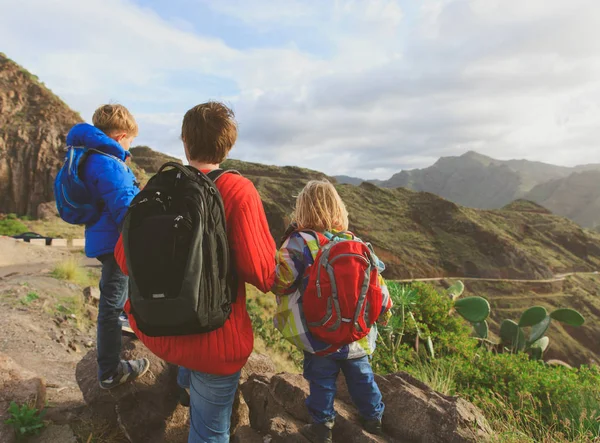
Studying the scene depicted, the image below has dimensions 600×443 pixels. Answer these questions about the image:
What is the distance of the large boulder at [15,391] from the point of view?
115 inches

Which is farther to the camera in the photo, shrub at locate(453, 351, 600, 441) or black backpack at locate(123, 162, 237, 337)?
shrub at locate(453, 351, 600, 441)

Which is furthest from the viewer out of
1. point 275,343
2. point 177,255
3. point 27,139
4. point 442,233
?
point 442,233

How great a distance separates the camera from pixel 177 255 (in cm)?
167

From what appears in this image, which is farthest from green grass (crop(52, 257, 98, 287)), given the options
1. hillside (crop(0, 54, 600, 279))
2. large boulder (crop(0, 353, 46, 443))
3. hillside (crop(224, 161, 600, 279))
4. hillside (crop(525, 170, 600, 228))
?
hillside (crop(525, 170, 600, 228))

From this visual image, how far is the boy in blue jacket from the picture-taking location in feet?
8.45

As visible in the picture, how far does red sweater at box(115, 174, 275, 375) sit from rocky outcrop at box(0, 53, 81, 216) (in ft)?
110

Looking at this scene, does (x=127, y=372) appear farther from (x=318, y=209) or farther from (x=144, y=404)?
(x=318, y=209)

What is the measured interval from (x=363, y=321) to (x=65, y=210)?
1964 mm

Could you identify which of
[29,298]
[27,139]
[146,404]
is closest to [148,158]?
[27,139]

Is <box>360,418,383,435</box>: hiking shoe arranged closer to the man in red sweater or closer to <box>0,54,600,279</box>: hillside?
the man in red sweater

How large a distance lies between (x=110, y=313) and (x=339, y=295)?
1539mm

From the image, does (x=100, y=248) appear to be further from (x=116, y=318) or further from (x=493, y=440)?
(x=493, y=440)

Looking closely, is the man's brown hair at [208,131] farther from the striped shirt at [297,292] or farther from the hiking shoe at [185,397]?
the hiking shoe at [185,397]

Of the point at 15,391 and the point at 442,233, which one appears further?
the point at 442,233
